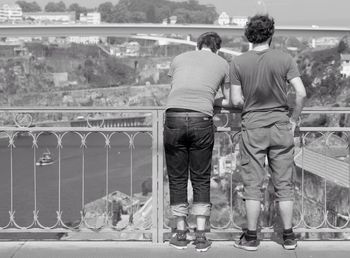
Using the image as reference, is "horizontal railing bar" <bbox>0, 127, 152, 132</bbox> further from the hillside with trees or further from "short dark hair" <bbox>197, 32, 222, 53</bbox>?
the hillside with trees

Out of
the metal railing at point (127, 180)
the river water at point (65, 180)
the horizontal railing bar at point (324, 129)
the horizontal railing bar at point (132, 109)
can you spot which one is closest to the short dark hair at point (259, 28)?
the horizontal railing bar at point (132, 109)

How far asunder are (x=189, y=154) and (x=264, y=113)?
1.78ft

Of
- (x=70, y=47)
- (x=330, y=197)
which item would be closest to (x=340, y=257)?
(x=330, y=197)

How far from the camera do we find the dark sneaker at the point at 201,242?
14.7ft

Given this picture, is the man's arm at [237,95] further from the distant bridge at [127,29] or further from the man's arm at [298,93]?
the distant bridge at [127,29]

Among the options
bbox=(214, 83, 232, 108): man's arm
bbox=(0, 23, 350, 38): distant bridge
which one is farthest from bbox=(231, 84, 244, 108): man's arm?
bbox=(0, 23, 350, 38): distant bridge

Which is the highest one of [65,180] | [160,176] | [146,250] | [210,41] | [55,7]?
[55,7]

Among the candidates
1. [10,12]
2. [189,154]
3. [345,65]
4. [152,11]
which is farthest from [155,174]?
[10,12]

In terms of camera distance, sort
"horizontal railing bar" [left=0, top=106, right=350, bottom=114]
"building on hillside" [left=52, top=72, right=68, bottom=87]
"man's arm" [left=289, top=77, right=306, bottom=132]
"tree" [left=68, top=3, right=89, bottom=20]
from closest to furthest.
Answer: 1. "man's arm" [left=289, top=77, right=306, bottom=132]
2. "horizontal railing bar" [left=0, top=106, right=350, bottom=114]
3. "building on hillside" [left=52, top=72, right=68, bottom=87]
4. "tree" [left=68, top=3, right=89, bottom=20]

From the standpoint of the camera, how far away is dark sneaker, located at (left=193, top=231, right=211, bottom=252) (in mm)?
4477

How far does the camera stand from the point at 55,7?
166500 mm

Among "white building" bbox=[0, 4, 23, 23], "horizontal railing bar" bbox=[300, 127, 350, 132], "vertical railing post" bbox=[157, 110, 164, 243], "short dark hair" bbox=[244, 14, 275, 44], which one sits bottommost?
"vertical railing post" bbox=[157, 110, 164, 243]

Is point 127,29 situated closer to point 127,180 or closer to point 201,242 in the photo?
point 127,180

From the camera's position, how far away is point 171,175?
447 centimetres
